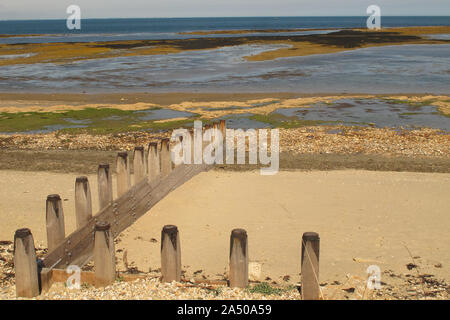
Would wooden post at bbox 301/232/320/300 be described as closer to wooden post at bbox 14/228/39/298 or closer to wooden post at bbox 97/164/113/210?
wooden post at bbox 14/228/39/298

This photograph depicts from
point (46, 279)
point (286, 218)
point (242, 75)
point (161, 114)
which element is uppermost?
point (242, 75)

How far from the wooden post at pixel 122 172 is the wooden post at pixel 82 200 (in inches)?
45.8

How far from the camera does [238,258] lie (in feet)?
16.4

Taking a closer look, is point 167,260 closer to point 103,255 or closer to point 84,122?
point 103,255

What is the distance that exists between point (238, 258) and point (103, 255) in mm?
1316

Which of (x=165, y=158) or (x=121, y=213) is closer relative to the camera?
(x=121, y=213)

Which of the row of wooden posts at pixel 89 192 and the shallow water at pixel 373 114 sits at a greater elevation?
the row of wooden posts at pixel 89 192

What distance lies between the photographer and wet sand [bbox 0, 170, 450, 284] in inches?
273

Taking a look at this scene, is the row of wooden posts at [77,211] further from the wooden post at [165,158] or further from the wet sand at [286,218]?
the wet sand at [286,218]

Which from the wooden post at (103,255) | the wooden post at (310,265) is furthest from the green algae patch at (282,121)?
the wooden post at (103,255)

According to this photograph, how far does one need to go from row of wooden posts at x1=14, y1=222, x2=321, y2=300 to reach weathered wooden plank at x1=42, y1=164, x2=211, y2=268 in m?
0.46

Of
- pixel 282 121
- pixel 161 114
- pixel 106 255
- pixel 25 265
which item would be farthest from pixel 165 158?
pixel 161 114

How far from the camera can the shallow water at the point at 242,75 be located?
26.9m

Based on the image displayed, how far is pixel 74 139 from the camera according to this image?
47.8 ft
